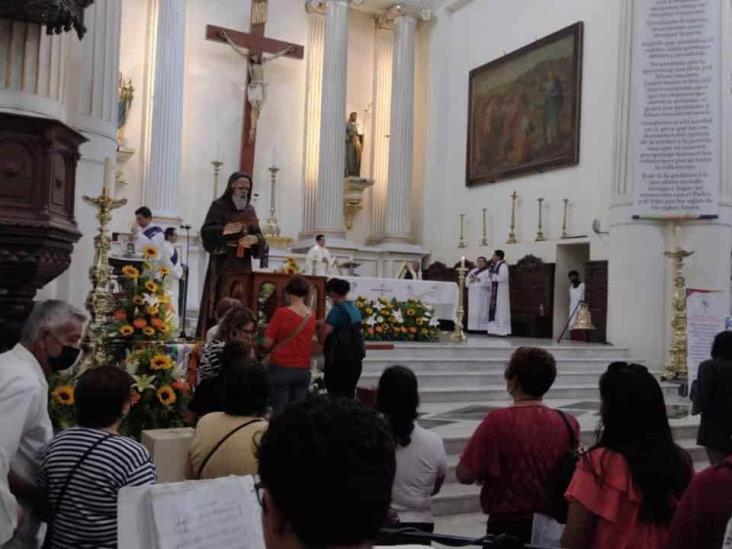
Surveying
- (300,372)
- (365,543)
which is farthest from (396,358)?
(365,543)

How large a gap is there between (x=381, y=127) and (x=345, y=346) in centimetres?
1327

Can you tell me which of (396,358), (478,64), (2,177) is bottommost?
(396,358)

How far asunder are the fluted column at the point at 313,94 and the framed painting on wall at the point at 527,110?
3.58m

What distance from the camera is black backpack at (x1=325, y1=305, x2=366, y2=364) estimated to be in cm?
649

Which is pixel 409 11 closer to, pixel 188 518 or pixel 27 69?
pixel 27 69

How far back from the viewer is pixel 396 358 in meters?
10.3

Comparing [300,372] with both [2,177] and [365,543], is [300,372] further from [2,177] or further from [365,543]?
[365,543]

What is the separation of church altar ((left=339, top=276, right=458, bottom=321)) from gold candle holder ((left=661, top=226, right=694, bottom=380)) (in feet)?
13.4

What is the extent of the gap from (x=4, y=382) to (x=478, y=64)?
16963 mm

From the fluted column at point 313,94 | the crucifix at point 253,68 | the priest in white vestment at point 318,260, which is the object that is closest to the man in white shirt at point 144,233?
the priest in white vestment at point 318,260

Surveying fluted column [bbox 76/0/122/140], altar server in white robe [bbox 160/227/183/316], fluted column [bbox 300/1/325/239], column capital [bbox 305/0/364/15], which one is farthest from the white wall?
fluted column [bbox 76/0/122/140]

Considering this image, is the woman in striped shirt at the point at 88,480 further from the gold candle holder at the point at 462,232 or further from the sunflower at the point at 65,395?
the gold candle holder at the point at 462,232

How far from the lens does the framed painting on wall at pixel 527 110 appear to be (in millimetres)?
15180

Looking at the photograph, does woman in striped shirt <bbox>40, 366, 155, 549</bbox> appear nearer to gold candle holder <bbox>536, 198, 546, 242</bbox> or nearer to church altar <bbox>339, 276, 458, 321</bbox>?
church altar <bbox>339, 276, 458, 321</bbox>
